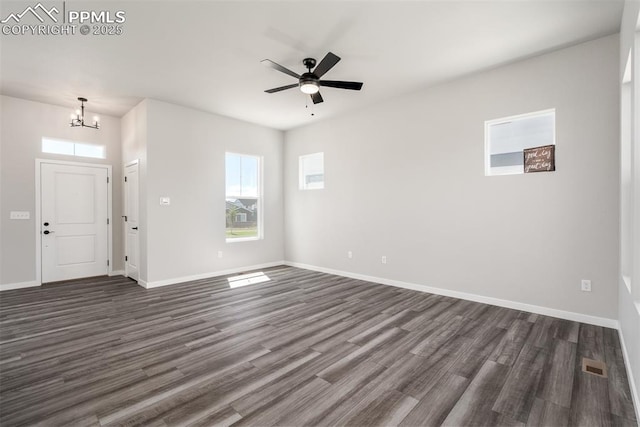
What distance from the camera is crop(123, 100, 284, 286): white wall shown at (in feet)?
16.7

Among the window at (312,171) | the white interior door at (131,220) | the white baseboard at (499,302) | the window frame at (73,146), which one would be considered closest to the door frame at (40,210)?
the window frame at (73,146)

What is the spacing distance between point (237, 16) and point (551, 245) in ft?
14.3

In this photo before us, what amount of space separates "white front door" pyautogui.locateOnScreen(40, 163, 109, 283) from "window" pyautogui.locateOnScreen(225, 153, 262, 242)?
2407 mm

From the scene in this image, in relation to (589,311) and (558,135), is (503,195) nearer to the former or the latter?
(558,135)

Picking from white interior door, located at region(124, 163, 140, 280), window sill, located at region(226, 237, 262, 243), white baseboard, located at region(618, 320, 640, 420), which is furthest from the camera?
window sill, located at region(226, 237, 262, 243)

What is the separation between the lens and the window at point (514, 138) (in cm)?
369

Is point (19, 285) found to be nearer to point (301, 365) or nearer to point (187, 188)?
point (187, 188)

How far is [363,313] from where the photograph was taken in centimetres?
375

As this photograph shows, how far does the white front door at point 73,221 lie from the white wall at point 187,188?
971 millimetres

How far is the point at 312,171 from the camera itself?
6.62m

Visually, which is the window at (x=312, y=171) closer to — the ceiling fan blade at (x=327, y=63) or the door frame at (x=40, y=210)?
the ceiling fan blade at (x=327, y=63)

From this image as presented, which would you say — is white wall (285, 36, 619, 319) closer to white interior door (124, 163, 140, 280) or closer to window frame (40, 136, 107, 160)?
white interior door (124, 163, 140, 280)

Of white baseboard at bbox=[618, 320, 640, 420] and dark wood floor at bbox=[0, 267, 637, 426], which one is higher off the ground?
white baseboard at bbox=[618, 320, 640, 420]

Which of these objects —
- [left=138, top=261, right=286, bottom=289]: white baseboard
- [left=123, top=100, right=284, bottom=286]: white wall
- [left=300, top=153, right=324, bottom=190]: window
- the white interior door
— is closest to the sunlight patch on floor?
[left=138, top=261, right=286, bottom=289]: white baseboard
